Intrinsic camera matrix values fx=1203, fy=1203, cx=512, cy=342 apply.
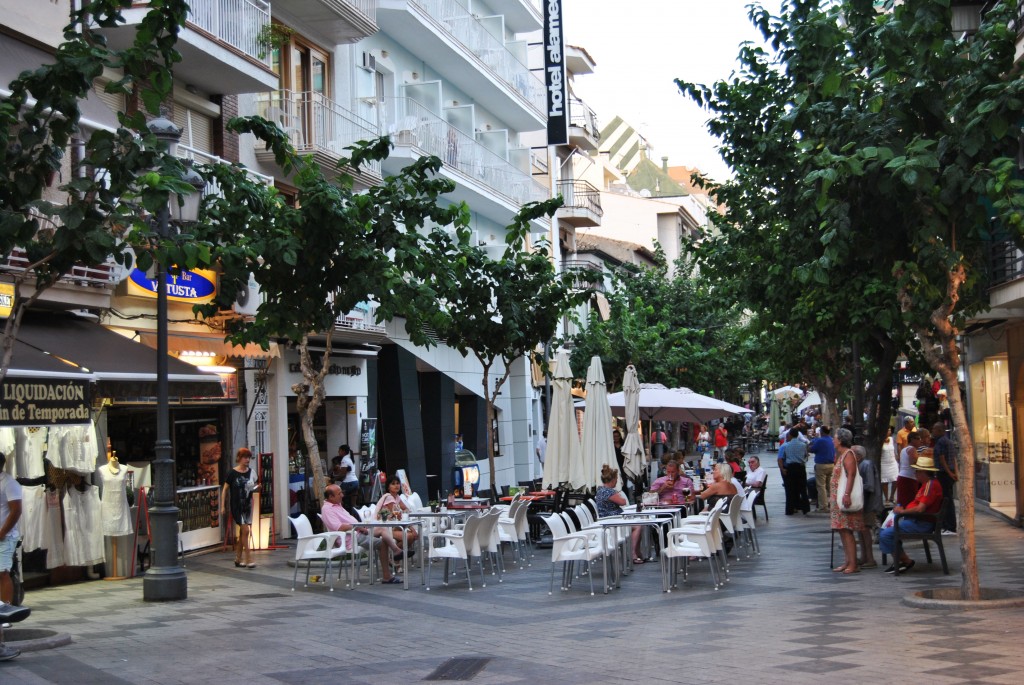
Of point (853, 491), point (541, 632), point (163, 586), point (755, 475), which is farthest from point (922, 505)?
point (755, 475)

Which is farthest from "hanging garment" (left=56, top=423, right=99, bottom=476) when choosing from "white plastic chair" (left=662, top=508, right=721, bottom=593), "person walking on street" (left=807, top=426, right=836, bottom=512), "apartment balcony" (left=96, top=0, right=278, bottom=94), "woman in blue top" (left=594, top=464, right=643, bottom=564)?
"person walking on street" (left=807, top=426, right=836, bottom=512)

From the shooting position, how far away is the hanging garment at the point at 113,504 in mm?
16469

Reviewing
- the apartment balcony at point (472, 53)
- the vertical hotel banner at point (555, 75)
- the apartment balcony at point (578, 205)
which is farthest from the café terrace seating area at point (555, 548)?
the apartment balcony at point (578, 205)

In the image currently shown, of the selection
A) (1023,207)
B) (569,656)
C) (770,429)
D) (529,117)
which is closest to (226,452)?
(569,656)

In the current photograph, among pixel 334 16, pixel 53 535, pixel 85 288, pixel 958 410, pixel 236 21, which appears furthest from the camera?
pixel 334 16

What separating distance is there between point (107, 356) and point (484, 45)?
21.2m

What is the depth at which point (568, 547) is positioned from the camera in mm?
14828

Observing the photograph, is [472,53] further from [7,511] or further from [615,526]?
[7,511]

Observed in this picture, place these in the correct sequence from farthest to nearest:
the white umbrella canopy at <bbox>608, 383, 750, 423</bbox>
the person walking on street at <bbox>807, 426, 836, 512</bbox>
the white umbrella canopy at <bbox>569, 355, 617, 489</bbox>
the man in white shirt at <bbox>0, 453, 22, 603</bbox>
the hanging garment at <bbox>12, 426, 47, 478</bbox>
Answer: the white umbrella canopy at <bbox>608, 383, 750, 423</bbox> → the person walking on street at <bbox>807, 426, 836, 512</bbox> → the white umbrella canopy at <bbox>569, 355, 617, 489</bbox> → the hanging garment at <bbox>12, 426, 47, 478</bbox> → the man in white shirt at <bbox>0, 453, 22, 603</bbox>

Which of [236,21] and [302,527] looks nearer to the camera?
[302,527]

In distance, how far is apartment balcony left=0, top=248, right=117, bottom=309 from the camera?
643 inches

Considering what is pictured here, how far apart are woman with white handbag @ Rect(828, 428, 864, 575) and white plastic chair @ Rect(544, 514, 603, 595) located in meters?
3.14

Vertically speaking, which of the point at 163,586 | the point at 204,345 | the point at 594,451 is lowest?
the point at 163,586

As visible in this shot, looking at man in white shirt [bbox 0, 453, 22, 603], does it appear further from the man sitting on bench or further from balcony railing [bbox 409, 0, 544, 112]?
balcony railing [bbox 409, 0, 544, 112]
